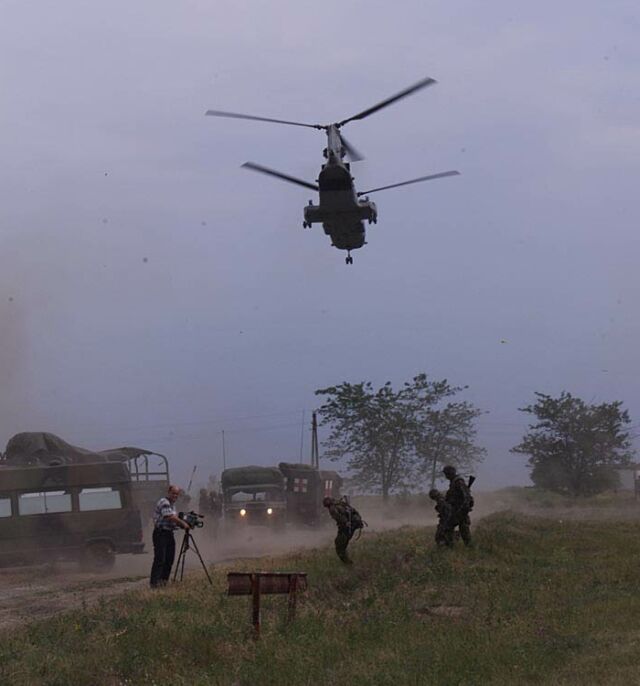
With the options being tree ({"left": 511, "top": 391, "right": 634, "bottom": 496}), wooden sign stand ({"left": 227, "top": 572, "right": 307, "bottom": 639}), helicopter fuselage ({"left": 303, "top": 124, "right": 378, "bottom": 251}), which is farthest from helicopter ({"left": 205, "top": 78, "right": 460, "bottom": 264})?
tree ({"left": 511, "top": 391, "right": 634, "bottom": 496})

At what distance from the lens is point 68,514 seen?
22172 millimetres

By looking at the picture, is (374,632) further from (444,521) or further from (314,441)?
(314,441)

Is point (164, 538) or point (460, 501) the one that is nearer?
point (164, 538)

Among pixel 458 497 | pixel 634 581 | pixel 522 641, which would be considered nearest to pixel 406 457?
pixel 458 497

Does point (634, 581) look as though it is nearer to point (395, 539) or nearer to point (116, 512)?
point (395, 539)

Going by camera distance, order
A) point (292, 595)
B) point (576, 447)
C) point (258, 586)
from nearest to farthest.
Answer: point (258, 586) → point (292, 595) → point (576, 447)

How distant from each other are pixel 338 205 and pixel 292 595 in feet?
33.3

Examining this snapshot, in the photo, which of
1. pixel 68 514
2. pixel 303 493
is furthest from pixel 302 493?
pixel 68 514

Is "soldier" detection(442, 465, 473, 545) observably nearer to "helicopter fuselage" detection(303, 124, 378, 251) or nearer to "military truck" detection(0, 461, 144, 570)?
"helicopter fuselage" detection(303, 124, 378, 251)

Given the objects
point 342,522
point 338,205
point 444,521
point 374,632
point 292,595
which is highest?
point 338,205

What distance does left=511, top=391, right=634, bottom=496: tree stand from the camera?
164 ft

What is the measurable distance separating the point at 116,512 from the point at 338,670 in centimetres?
1269

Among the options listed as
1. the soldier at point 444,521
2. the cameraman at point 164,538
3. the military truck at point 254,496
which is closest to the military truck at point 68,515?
the cameraman at point 164,538

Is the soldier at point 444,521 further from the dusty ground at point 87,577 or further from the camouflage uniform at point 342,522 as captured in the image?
the dusty ground at point 87,577
